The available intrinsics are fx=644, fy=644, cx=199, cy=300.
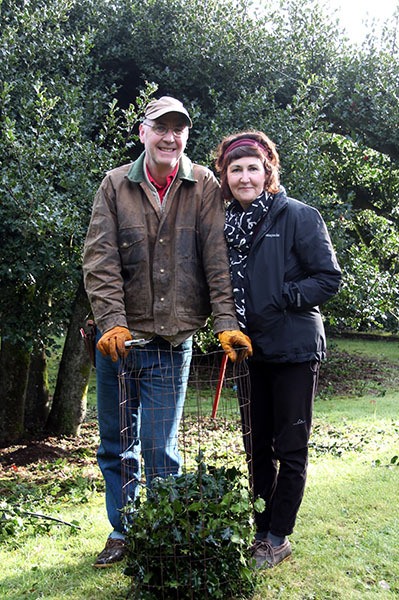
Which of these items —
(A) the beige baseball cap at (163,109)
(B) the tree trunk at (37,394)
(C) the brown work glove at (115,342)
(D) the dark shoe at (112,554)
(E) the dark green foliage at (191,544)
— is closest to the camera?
(E) the dark green foliage at (191,544)

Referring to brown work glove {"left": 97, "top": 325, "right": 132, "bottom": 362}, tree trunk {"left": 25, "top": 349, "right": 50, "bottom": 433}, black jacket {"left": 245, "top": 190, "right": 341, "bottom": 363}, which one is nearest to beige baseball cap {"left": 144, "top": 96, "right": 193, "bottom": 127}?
black jacket {"left": 245, "top": 190, "right": 341, "bottom": 363}

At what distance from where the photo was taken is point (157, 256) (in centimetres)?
302

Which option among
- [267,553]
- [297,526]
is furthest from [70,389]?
[267,553]

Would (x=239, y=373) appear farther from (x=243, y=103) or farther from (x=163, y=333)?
(x=243, y=103)

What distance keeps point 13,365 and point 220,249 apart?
14.1 ft

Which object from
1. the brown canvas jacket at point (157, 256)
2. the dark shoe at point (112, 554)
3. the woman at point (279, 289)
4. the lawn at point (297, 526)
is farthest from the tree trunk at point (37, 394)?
the woman at point (279, 289)

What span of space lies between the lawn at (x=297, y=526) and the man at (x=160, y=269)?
11.1 inches

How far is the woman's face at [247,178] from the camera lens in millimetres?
2992

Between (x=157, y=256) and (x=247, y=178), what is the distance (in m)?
0.55

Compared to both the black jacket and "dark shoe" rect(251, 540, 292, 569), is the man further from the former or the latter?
"dark shoe" rect(251, 540, 292, 569)

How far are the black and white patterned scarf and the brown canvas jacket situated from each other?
36 millimetres

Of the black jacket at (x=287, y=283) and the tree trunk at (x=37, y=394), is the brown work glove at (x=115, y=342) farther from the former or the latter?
the tree trunk at (x=37, y=394)

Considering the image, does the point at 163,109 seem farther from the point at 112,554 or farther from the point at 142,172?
the point at 112,554

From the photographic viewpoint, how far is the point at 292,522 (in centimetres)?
311
